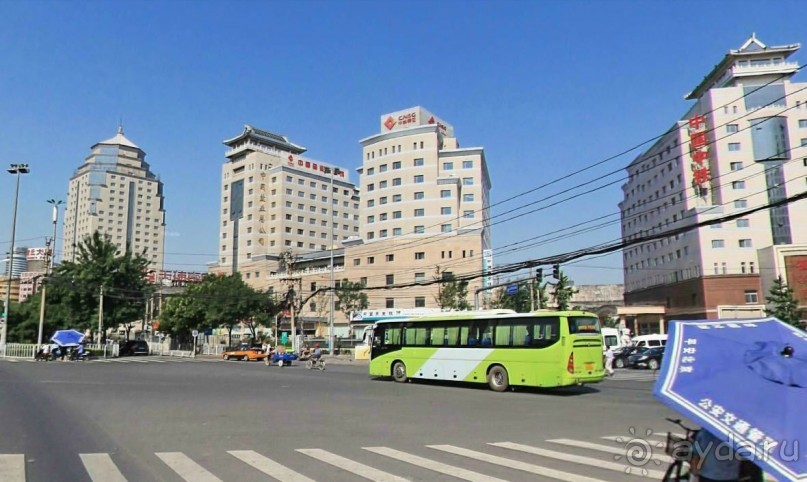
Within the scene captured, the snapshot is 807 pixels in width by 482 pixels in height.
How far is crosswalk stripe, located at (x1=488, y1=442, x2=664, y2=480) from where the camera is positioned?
23.2 feet

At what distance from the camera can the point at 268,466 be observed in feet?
24.2

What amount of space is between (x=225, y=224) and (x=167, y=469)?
4437 inches

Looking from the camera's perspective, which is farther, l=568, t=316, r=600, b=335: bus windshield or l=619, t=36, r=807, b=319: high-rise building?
l=619, t=36, r=807, b=319: high-rise building

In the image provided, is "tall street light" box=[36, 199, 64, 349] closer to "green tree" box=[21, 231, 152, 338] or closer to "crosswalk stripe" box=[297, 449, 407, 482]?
"green tree" box=[21, 231, 152, 338]

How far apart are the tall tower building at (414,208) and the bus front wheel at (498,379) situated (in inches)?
2300

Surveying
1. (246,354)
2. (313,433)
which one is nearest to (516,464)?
(313,433)

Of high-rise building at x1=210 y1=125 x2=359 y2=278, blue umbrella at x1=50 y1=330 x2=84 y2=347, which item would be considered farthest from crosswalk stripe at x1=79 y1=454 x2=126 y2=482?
Result: high-rise building at x1=210 y1=125 x2=359 y2=278

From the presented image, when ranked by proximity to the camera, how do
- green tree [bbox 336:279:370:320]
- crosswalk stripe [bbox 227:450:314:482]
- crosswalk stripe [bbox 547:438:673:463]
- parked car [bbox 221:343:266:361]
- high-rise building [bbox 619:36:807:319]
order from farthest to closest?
green tree [bbox 336:279:370:320] → high-rise building [bbox 619:36:807:319] → parked car [bbox 221:343:266:361] → crosswalk stripe [bbox 547:438:673:463] → crosswalk stripe [bbox 227:450:314:482]

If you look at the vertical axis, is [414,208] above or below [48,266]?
above

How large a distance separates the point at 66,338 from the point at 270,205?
2847 inches

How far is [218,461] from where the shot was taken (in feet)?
25.2

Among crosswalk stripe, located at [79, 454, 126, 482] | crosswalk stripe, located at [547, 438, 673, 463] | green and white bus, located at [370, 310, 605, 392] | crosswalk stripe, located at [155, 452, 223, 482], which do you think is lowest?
crosswalk stripe, located at [547, 438, 673, 463]

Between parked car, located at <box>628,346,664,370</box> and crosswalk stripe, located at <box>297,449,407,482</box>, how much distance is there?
27.9m

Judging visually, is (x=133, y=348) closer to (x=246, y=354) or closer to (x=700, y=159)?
(x=246, y=354)
